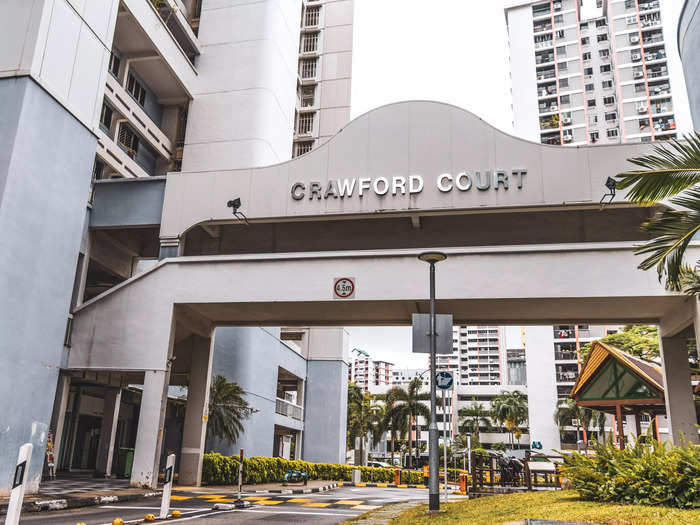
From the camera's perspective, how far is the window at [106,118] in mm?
24203

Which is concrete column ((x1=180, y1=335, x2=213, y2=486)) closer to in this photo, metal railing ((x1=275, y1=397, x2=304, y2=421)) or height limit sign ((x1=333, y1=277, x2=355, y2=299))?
height limit sign ((x1=333, y1=277, x2=355, y2=299))

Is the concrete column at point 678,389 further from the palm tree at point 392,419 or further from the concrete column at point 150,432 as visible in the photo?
the palm tree at point 392,419

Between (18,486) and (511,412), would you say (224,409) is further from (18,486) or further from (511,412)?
(511,412)

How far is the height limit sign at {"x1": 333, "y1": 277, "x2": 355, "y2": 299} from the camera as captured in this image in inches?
701

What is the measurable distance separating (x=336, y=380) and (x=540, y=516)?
109 feet

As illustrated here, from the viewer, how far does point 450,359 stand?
174500 mm

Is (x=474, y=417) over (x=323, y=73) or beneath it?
beneath

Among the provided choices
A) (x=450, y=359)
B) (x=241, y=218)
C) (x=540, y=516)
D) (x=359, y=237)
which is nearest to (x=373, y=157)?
(x=359, y=237)

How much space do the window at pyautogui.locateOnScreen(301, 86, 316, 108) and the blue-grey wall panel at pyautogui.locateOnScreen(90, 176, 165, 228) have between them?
31501 millimetres

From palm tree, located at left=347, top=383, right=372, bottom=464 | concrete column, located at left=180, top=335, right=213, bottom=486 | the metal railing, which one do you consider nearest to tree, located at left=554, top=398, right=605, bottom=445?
palm tree, located at left=347, top=383, right=372, bottom=464

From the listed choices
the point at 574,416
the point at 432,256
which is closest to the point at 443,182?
the point at 432,256

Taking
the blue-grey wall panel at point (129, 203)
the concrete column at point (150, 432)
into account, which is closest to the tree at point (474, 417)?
the blue-grey wall panel at point (129, 203)

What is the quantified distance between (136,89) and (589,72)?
81.5m

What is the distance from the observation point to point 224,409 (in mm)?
24922
